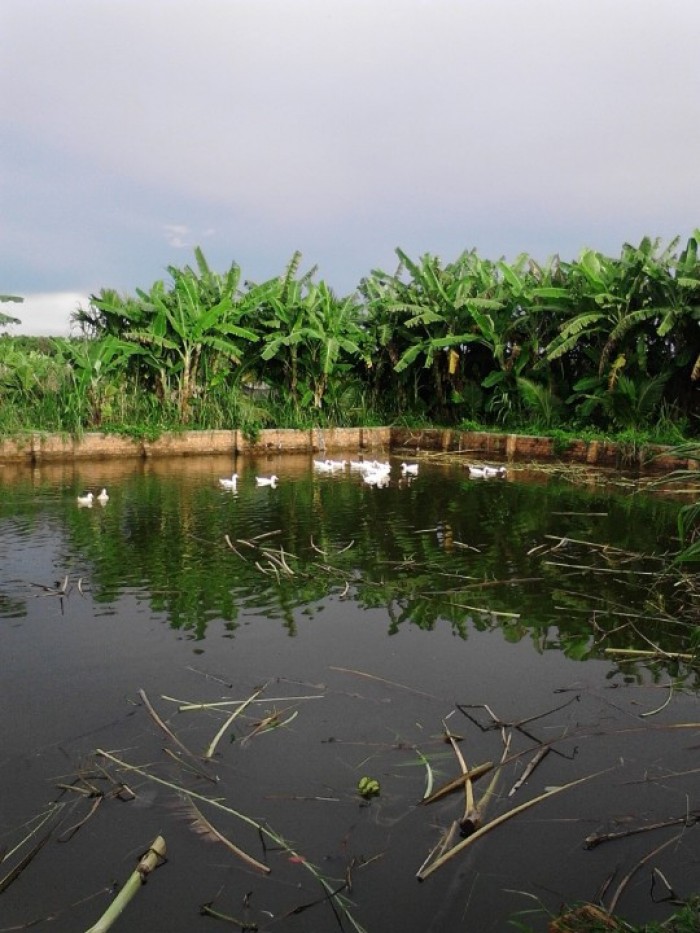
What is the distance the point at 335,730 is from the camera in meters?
3.24

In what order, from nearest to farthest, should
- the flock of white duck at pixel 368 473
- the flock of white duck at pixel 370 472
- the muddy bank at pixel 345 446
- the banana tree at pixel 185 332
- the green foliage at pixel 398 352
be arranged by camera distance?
1. the flock of white duck at pixel 368 473
2. the flock of white duck at pixel 370 472
3. the muddy bank at pixel 345 446
4. the green foliage at pixel 398 352
5. the banana tree at pixel 185 332

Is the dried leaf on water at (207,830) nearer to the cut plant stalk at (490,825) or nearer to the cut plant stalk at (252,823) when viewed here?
the cut plant stalk at (252,823)

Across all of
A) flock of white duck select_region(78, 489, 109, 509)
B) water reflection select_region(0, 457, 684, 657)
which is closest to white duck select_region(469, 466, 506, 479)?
water reflection select_region(0, 457, 684, 657)

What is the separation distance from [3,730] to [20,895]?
104 cm

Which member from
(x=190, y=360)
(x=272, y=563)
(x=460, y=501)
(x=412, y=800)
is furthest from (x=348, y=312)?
(x=412, y=800)

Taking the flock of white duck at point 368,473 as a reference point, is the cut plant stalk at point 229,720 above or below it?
below

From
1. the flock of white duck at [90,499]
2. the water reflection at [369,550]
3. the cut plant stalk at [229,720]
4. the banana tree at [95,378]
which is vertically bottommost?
the cut plant stalk at [229,720]

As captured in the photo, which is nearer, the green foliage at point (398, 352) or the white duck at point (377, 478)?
the white duck at point (377, 478)

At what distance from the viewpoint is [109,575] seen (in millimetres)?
5660

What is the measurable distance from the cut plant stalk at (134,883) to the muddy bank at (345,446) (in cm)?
1005

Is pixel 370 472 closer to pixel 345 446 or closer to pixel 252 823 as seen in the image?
pixel 345 446

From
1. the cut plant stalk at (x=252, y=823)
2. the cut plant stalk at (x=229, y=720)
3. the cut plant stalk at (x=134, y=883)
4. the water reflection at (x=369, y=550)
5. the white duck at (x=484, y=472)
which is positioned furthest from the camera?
the white duck at (x=484, y=472)

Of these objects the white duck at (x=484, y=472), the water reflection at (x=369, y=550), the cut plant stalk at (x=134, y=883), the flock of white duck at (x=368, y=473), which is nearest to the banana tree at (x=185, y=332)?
the flock of white duck at (x=368, y=473)

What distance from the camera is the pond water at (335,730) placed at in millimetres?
2270
